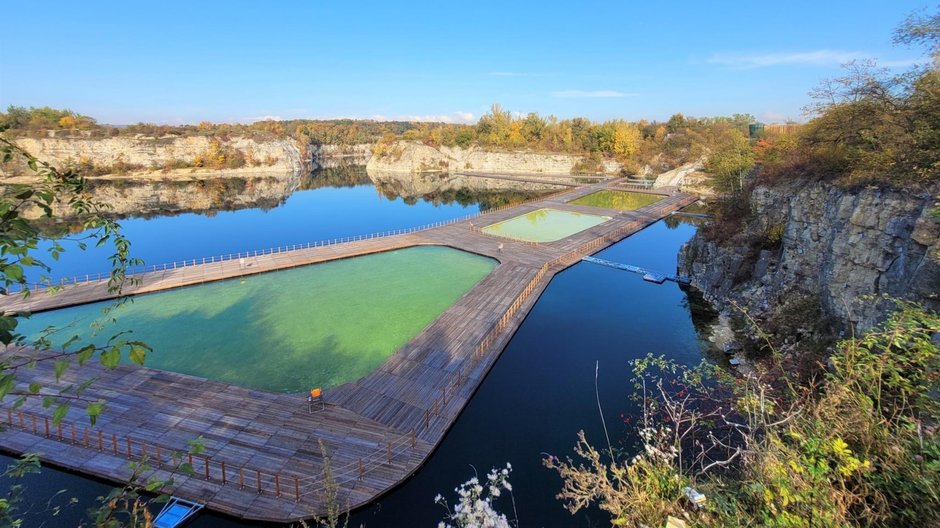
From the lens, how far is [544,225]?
1731 inches

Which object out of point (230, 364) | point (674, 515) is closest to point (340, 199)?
point (230, 364)

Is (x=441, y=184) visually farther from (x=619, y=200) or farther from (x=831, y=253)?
(x=831, y=253)

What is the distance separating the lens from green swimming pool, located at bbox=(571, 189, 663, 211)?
54.6 meters

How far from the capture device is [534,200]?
5869 cm

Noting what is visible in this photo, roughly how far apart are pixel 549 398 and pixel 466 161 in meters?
90.4

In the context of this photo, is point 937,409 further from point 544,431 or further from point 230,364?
point 230,364

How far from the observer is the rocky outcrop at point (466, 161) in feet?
316

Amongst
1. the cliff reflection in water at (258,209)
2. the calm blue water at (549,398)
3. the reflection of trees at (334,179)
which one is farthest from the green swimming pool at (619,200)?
the reflection of trees at (334,179)

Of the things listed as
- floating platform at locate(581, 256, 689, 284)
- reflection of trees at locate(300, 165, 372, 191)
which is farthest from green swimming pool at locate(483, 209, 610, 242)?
reflection of trees at locate(300, 165, 372, 191)

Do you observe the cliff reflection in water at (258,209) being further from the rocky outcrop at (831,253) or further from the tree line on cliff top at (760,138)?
the rocky outcrop at (831,253)

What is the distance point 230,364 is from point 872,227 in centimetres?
2412

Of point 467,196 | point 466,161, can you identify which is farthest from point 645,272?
point 466,161

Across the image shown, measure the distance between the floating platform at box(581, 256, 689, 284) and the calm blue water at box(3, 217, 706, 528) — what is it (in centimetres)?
67

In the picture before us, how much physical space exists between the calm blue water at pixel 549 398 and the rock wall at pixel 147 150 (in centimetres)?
9235
